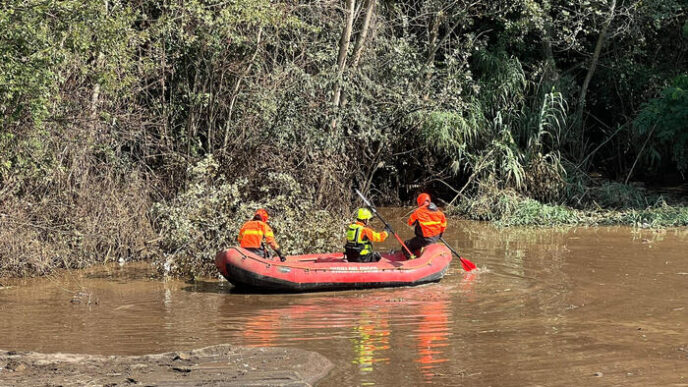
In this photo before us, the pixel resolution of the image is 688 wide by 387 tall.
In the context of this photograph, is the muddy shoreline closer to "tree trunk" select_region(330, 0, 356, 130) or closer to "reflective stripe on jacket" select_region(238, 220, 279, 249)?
"reflective stripe on jacket" select_region(238, 220, 279, 249)

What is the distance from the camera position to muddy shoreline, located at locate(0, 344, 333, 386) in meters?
8.49

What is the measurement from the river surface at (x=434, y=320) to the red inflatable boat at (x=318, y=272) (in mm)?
159

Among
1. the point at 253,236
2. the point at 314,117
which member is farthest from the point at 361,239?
the point at 314,117

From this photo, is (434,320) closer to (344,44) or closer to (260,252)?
(260,252)

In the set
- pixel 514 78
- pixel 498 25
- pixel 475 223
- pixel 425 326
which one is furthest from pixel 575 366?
pixel 498 25

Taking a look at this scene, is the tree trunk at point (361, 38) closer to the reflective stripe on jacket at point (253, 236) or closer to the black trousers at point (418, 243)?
the black trousers at point (418, 243)

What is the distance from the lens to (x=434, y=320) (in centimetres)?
1203

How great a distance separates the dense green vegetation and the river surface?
4.67ft

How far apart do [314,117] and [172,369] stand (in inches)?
426

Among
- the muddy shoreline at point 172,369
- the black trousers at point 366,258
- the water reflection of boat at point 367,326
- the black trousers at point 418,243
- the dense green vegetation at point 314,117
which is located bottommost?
the water reflection of boat at point 367,326

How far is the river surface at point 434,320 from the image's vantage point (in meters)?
9.63

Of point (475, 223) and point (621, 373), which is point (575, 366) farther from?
point (475, 223)

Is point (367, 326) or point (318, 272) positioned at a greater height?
point (318, 272)

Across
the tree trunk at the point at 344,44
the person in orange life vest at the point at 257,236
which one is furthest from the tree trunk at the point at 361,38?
the person in orange life vest at the point at 257,236
